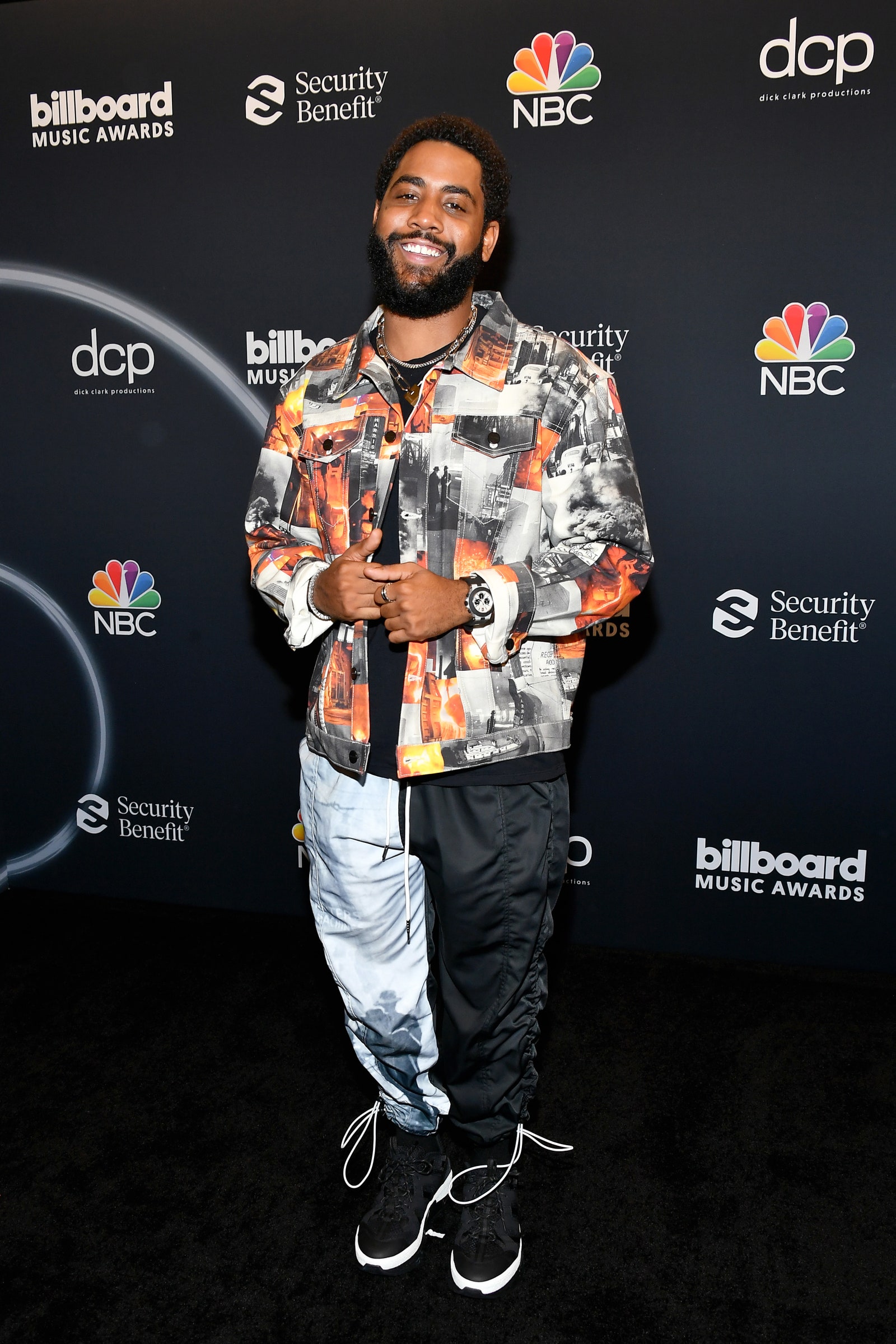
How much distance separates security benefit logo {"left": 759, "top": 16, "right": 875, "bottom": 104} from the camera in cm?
230

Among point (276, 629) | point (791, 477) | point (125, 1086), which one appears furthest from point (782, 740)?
point (125, 1086)

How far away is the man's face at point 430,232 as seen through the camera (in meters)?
1.62

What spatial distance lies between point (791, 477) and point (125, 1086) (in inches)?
83.0

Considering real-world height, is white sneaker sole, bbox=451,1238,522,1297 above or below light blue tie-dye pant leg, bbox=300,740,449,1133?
below

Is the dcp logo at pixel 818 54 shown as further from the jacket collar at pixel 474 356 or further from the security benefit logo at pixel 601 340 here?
the jacket collar at pixel 474 356

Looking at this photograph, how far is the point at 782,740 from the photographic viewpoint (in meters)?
2.61

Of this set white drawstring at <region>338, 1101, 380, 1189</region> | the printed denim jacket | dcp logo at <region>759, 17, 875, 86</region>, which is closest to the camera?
the printed denim jacket

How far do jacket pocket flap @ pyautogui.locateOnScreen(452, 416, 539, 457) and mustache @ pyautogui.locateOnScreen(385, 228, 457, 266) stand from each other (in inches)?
10.8

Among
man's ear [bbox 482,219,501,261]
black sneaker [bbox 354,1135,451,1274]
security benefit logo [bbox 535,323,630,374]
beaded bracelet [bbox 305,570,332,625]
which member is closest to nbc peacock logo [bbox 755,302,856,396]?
security benefit logo [bbox 535,323,630,374]

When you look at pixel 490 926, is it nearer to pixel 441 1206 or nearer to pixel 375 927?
pixel 375 927

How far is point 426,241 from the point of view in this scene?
1.62 metres

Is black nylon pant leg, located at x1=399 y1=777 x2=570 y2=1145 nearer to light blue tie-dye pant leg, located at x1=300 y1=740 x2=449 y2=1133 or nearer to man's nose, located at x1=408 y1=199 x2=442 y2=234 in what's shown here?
light blue tie-dye pant leg, located at x1=300 y1=740 x2=449 y2=1133

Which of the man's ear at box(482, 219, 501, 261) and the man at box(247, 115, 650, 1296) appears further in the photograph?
the man's ear at box(482, 219, 501, 261)

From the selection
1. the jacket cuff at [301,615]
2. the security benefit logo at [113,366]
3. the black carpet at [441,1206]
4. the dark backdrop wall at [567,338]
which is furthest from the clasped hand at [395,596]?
the security benefit logo at [113,366]
